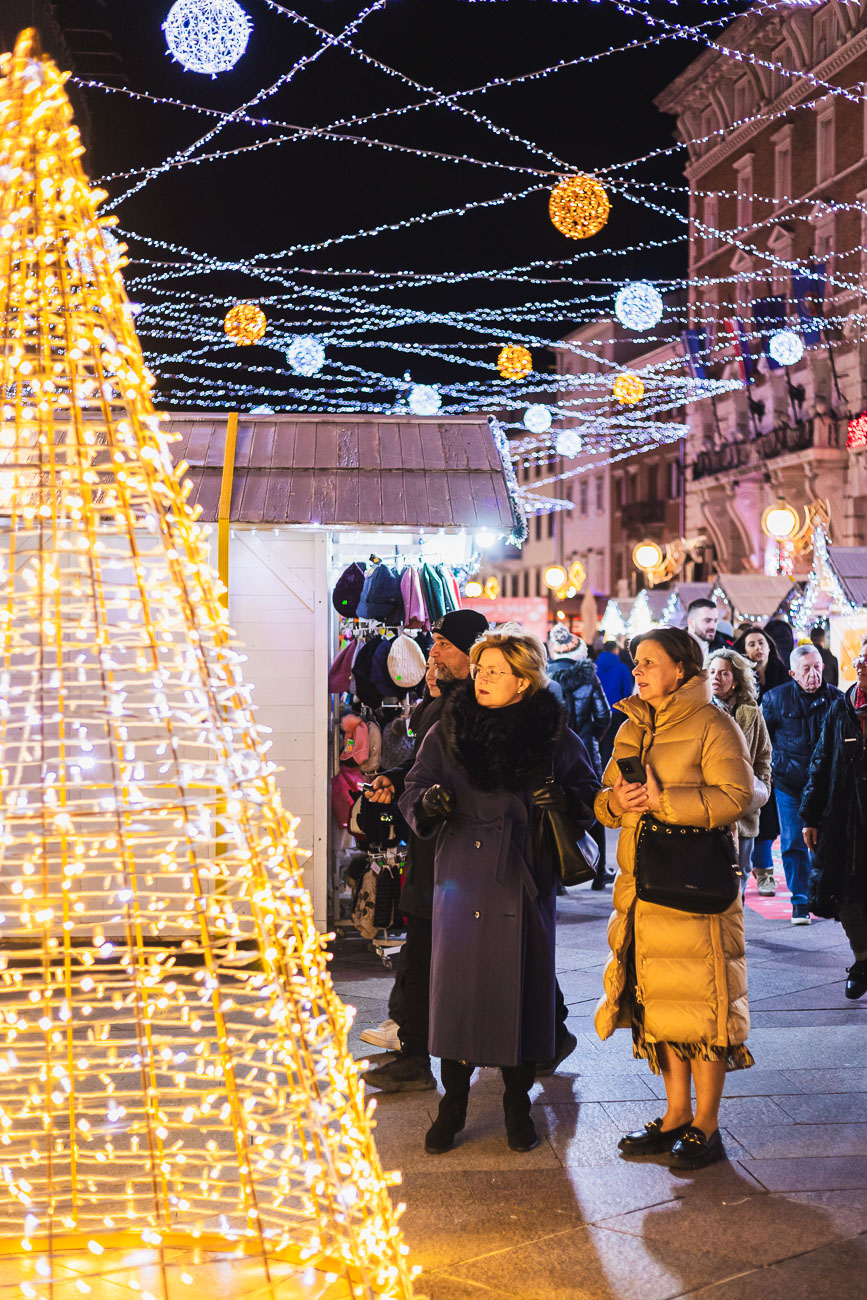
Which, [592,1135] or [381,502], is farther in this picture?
[381,502]

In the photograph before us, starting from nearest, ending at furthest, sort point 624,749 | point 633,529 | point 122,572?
point 624,749, point 122,572, point 633,529

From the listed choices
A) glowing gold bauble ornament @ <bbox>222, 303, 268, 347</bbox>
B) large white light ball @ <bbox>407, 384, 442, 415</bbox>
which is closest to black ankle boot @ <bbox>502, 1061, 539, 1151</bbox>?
glowing gold bauble ornament @ <bbox>222, 303, 268, 347</bbox>

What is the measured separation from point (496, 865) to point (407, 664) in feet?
9.63

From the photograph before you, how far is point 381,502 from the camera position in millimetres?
7465

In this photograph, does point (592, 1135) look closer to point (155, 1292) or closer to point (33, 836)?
point (155, 1292)

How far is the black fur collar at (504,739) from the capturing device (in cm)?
456

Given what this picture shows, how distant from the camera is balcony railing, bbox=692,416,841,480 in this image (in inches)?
1201

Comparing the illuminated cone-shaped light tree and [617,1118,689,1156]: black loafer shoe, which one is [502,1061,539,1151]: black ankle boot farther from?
the illuminated cone-shaped light tree

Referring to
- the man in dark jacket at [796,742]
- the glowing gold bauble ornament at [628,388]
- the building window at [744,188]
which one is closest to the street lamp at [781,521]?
the glowing gold bauble ornament at [628,388]

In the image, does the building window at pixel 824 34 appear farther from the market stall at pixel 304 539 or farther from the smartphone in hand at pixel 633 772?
the smartphone in hand at pixel 633 772

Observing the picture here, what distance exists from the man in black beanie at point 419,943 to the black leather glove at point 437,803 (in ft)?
2.23

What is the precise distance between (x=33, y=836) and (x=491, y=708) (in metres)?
1.87

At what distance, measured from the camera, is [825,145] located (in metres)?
30.7

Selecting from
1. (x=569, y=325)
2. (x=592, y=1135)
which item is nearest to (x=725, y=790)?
(x=592, y=1135)
